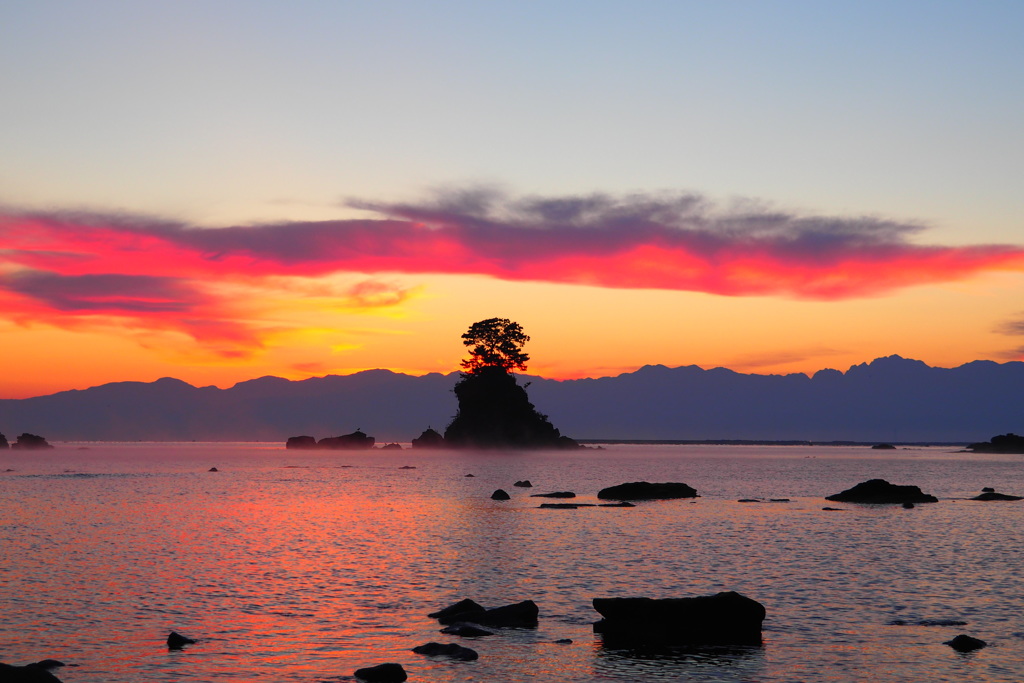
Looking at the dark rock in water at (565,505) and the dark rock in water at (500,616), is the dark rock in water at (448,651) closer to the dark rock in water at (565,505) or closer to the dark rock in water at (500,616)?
the dark rock in water at (500,616)

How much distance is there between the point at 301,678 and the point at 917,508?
250 ft

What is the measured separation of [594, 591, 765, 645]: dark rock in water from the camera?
29016mm

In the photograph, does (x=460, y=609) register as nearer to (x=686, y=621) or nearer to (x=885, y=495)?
(x=686, y=621)

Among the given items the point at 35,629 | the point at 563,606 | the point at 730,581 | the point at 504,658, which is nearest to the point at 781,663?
the point at 504,658

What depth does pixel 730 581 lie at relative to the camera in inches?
1654

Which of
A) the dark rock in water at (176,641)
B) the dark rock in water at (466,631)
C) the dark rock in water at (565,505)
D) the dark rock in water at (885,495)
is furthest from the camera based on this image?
the dark rock in water at (885,495)

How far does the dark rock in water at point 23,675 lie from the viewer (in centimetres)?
2083

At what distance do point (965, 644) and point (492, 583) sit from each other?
20628 millimetres

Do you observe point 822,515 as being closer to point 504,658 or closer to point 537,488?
point 537,488

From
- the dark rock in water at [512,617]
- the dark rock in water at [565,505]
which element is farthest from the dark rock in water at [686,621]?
the dark rock in water at [565,505]

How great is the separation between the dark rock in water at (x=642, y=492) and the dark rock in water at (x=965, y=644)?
6802 centimetres

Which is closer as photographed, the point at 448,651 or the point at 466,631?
the point at 448,651

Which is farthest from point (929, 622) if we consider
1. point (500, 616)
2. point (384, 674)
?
point (384, 674)

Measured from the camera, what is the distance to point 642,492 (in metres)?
97.5
